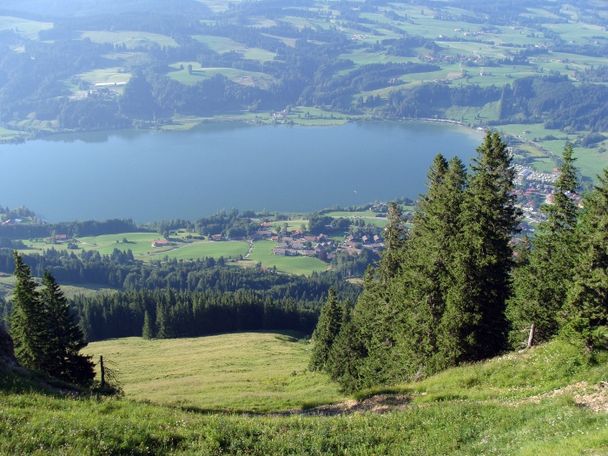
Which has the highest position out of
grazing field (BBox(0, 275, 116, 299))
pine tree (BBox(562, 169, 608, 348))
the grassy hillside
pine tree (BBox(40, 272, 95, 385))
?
pine tree (BBox(562, 169, 608, 348))

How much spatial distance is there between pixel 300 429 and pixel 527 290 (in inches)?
673

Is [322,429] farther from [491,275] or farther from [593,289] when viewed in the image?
[491,275]

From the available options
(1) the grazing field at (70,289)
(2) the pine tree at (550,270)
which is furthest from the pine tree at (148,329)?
(2) the pine tree at (550,270)

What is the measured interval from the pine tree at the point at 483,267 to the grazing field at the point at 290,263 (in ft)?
486

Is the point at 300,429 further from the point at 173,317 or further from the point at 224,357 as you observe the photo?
the point at 173,317

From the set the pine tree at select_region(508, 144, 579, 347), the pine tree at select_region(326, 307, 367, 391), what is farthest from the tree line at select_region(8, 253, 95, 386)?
the pine tree at select_region(508, 144, 579, 347)

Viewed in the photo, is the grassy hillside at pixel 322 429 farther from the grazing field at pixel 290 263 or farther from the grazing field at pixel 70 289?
the grazing field at pixel 290 263

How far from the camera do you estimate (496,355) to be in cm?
3384

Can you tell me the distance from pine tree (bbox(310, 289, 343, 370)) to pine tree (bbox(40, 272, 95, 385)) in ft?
76.8

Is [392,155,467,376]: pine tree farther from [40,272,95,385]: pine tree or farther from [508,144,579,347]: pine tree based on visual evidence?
[40,272,95,385]: pine tree

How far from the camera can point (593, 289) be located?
27562mm

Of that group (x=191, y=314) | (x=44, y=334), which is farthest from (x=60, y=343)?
(x=191, y=314)

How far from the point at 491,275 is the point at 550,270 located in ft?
10.6

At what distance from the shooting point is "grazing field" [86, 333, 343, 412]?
41.5 m
